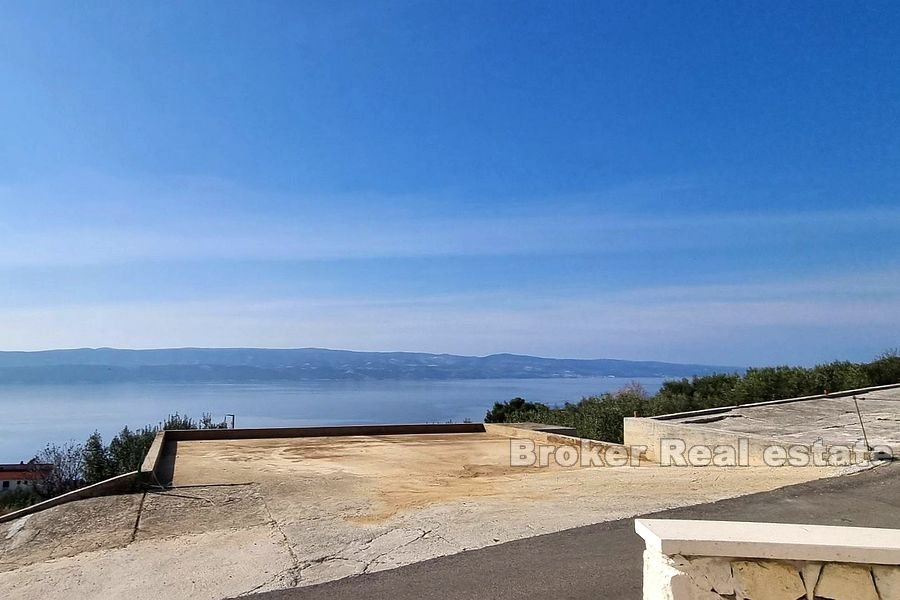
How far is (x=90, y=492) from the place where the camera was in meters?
9.45

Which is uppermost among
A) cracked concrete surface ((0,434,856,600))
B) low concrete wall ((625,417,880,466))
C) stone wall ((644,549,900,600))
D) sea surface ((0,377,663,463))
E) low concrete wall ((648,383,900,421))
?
A: low concrete wall ((648,383,900,421))

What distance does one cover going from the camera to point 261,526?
7.69m

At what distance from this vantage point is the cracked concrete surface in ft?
19.4

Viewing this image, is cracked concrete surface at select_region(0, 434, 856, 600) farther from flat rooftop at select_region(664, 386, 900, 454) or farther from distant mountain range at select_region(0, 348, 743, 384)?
distant mountain range at select_region(0, 348, 743, 384)

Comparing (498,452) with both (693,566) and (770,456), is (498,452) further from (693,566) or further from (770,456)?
(693,566)

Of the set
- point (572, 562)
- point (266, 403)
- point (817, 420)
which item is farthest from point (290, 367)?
point (572, 562)

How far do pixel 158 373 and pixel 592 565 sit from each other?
537 feet

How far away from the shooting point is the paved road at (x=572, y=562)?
507cm

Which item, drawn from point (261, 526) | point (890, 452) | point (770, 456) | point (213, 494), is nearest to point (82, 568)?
point (261, 526)

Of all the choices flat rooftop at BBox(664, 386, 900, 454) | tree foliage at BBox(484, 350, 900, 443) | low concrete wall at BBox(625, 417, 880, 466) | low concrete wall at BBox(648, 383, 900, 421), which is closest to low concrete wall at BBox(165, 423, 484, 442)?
tree foliage at BBox(484, 350, 900, 443)

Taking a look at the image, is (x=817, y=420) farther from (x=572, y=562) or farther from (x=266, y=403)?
(x=266, y=403)

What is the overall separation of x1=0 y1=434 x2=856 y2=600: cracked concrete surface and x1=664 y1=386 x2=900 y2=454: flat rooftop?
212 centimetres

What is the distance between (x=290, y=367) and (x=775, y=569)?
15644 cm

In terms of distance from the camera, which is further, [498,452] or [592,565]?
[498,452]
